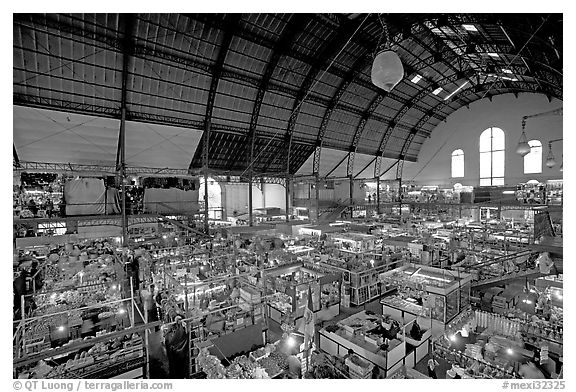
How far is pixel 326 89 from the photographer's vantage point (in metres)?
16.9

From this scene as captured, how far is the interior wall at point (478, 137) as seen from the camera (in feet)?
65.1

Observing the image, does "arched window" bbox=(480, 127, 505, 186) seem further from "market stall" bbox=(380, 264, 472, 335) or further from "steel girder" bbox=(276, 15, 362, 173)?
"market stall" bbox=(380, 264, 472, 335)

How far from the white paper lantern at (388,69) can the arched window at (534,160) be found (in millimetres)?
24875

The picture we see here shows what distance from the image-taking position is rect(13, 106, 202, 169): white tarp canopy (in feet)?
37.4

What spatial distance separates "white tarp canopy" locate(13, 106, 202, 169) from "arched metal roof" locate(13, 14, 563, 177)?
485 mm

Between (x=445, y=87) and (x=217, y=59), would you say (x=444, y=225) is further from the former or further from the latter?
(x=217, y=59)

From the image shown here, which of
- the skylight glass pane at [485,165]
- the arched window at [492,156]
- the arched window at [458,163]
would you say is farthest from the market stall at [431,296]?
the arched window at [458,163]

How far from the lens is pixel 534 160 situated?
20.3m

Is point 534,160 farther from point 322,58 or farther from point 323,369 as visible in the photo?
point 323,369

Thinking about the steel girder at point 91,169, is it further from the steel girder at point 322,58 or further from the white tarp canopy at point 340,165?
the white tarp canopy at point 340,165

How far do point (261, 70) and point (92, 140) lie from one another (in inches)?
359

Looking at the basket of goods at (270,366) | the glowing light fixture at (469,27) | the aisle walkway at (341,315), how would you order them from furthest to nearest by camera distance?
the glowing light fixture at (469,27), the aisle walkway at (341,315), the basket of goods at (270,366)

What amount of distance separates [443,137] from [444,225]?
11841mm
